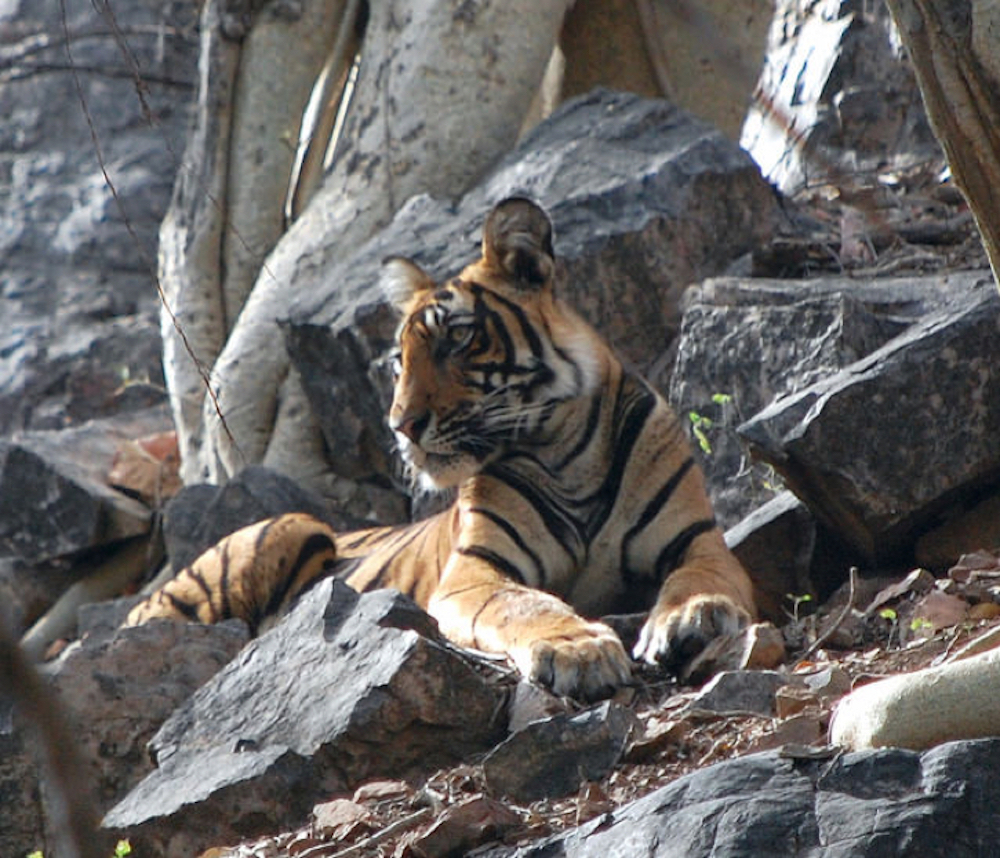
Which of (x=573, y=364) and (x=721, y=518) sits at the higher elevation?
(x=573, y=364)

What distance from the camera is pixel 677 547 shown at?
4965mm

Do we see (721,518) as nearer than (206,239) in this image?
Yes

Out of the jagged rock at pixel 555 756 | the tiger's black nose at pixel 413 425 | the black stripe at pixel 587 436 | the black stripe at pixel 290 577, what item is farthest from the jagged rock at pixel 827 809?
the black stripe at pixel 290 577

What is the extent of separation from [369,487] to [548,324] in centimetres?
291

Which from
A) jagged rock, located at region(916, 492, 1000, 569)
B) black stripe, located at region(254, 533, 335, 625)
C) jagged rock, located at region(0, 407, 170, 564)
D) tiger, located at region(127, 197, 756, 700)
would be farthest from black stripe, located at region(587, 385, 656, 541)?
jagged rock, located at region(0, 407, 170, 564)

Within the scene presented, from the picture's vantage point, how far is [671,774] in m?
3.19

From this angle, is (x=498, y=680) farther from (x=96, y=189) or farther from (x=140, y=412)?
(x=96, y=189)

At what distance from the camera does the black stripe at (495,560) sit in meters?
5.02

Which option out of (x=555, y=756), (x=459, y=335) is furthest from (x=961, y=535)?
(x=555, y=756)

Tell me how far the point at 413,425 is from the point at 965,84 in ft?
8.50

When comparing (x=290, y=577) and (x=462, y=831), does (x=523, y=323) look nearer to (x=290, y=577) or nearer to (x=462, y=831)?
(x=290, y=577)

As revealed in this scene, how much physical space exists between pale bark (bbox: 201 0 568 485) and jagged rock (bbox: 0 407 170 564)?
58cm

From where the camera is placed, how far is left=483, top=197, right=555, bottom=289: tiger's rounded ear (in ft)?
17.5

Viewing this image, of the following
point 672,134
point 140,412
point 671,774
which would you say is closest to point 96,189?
point 140,412
